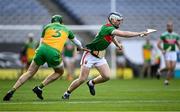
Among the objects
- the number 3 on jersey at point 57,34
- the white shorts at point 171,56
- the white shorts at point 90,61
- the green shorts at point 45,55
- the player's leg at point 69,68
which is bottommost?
the player's leg at point 69,68

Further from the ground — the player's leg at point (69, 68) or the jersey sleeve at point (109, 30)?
the jersey sleeve at point (109, 30)

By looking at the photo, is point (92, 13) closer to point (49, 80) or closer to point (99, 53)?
point (99, 53)

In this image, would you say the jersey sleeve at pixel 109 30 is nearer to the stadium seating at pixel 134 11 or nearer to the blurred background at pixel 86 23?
the blurred background at pixel 86 23

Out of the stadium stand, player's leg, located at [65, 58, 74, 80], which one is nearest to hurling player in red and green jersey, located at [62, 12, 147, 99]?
player's leg, located at [65, 58, 74, 80]

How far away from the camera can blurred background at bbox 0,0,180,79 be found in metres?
32.6

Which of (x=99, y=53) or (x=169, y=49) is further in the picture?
(x=169, y=49)

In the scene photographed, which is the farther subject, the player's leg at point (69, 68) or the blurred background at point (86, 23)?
the blurred background at point (86, 23)

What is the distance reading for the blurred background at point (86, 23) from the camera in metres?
32.6

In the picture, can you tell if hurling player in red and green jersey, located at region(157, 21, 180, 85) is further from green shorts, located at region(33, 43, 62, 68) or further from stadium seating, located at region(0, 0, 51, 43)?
stadium seating, located at region(0, 0, 51, 43)

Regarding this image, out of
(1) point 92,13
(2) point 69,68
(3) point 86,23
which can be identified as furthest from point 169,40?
(1) point 92,13

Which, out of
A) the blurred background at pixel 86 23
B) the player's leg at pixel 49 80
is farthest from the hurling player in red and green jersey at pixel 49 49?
the blurred background at pixel 86 23

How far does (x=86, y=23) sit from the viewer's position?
34281 mm

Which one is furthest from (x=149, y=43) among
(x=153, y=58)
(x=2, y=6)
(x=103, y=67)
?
(x=103, y=67)

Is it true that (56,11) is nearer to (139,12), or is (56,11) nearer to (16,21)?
(16,21)
